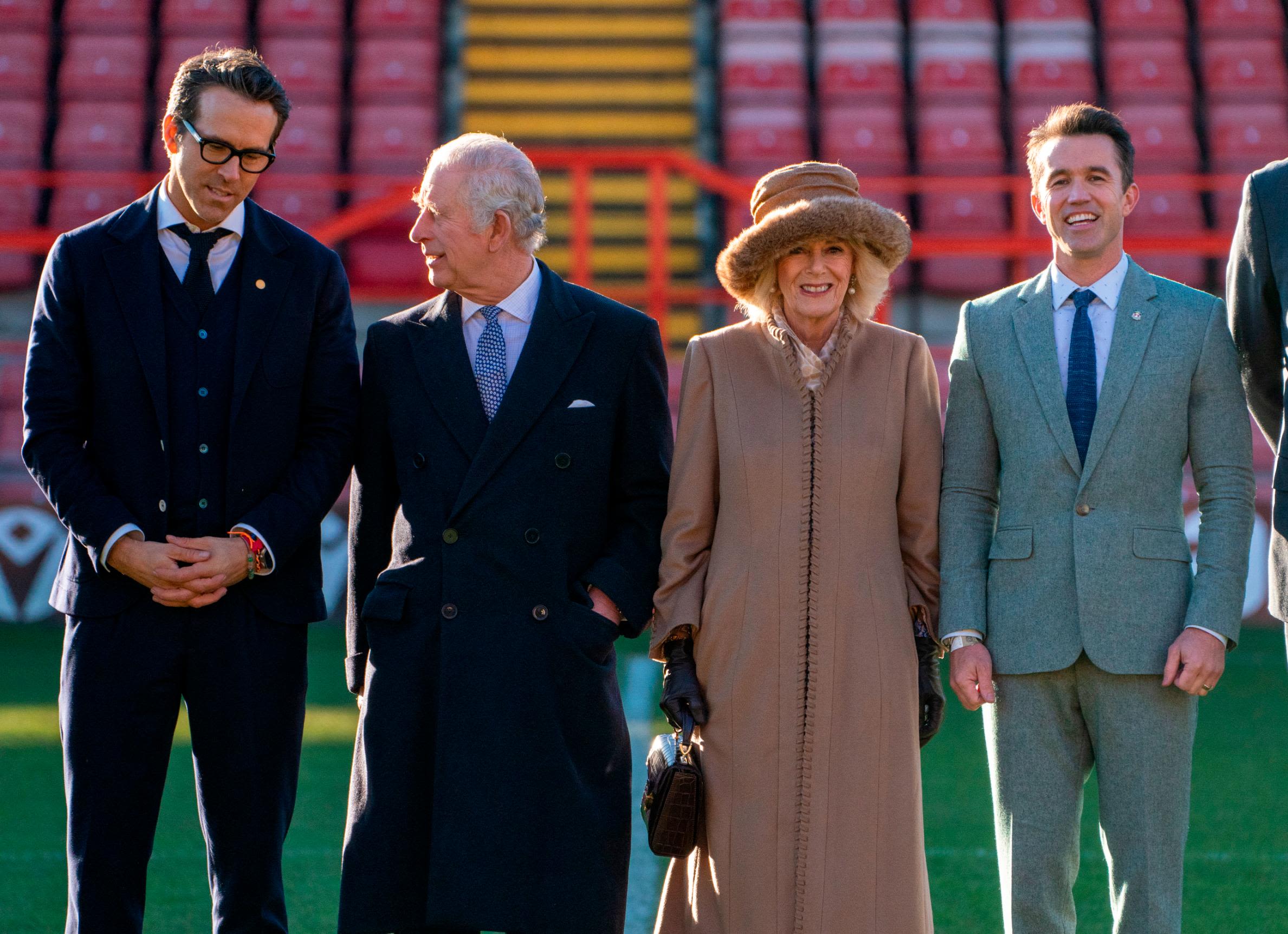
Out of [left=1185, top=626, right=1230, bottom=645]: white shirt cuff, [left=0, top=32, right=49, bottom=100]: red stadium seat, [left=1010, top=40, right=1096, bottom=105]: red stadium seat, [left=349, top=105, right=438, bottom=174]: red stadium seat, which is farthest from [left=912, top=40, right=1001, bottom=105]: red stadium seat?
[left=1185, top=626, right=1230, bottom=645]: white shirt cuff

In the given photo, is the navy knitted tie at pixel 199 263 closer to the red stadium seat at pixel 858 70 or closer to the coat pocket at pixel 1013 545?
the coat pocket at pixel 1013 545

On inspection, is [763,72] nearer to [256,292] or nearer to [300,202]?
[300,202]

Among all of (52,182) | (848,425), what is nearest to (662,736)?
(848,425)

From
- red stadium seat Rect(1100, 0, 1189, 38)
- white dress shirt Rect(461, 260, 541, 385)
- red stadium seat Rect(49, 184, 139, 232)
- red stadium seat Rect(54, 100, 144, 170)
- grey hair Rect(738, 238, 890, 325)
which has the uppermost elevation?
red stadium seat Rect(1100, 0, 1189, 38)

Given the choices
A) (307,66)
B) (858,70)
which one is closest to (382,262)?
(307,66)

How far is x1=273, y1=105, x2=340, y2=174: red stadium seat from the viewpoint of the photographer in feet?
33.7

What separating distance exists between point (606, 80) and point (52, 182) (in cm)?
415

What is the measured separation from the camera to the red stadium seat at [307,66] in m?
10.7

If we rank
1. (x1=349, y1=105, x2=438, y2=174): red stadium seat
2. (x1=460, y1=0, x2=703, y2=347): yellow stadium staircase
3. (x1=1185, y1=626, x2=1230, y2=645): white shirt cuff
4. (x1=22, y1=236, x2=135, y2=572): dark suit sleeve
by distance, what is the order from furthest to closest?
(x1=460, y1=0, x2=703, y2=347): yellow stadium staircase, (x1=349, y1=105, x2=438, y2=174): red stadium seat, (x1=22, y1=236, x2=135, y2=572): dark suit sleeve, (x1=1185, y1=626, x2=1230, y2=645): white shirt cuff

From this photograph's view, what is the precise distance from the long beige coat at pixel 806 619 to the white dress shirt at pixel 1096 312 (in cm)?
23

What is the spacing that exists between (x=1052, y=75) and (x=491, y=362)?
888 cm

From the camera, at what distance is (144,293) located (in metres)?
2.76

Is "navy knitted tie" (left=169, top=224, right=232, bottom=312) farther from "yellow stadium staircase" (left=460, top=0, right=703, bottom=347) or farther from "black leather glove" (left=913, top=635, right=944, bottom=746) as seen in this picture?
"yellow stadium staircase" (left=460, top=0, right=703, bottom=347)

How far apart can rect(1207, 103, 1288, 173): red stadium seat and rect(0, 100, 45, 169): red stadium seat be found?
792 cm
